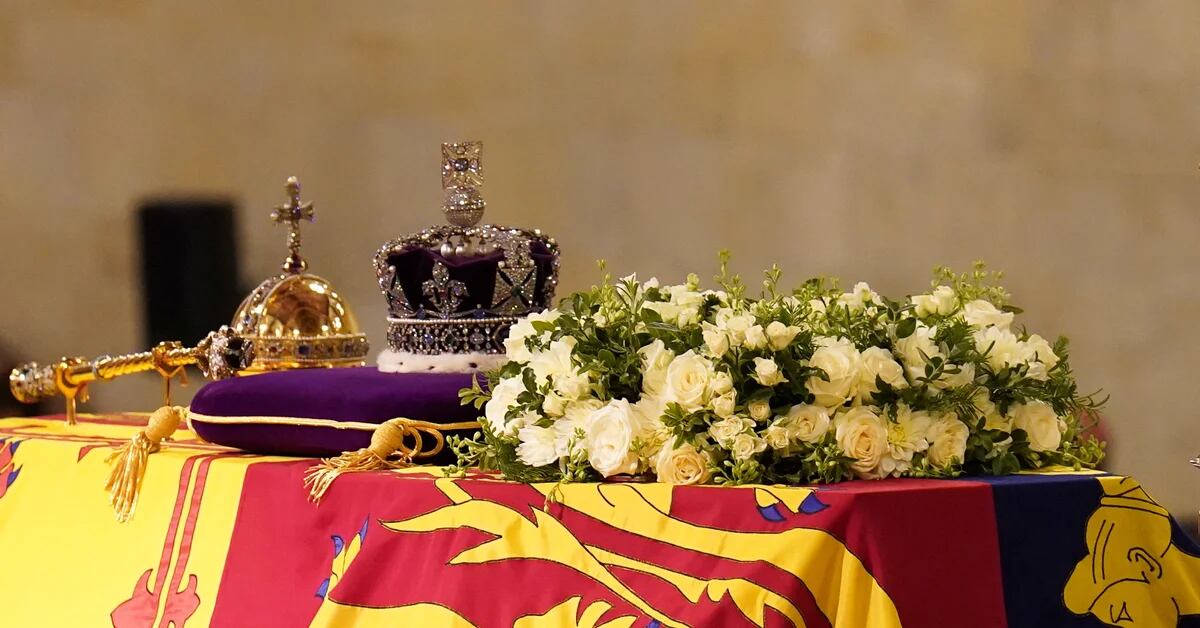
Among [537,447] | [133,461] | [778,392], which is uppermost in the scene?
[778,392]

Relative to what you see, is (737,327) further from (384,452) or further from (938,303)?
(384,452)

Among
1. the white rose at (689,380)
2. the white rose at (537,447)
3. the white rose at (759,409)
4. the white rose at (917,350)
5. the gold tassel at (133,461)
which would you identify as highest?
the white rose at (917,350)

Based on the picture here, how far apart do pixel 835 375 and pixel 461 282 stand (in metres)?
0.88

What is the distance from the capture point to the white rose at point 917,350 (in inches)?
67.8

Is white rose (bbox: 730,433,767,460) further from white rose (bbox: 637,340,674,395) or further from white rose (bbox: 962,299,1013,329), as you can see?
white rose (bbox: 962,299,1013,329)

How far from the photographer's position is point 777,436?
1662 mm

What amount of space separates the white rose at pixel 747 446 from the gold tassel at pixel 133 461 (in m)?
1.17

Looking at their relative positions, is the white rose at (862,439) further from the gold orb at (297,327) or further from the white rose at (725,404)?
the gold orb at (297,327)

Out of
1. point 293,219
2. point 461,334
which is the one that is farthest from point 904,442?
point 293,219

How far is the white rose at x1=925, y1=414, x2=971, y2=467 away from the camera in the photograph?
5.57 feet

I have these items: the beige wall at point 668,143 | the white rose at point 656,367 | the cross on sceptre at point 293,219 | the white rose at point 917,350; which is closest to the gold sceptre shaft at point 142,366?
the cross on sceptre at point 293,219

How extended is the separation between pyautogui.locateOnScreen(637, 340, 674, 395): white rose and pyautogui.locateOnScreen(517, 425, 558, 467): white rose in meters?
0.14

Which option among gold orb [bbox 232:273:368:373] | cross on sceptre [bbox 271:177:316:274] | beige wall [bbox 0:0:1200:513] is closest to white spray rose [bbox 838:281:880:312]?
gold orb [bbox 232:273:368:373]

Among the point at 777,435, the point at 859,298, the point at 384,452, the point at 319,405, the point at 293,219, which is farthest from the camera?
the point at 293,219
